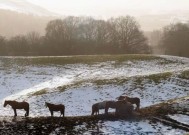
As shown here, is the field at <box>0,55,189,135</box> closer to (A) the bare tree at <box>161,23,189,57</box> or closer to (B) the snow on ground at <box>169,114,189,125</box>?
(B) the snow on ground at <box>169,114,189,125</box>

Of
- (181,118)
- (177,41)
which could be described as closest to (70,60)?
(181,118)

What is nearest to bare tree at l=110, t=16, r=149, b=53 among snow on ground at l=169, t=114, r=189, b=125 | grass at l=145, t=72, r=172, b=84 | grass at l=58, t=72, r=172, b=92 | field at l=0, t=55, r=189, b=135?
field at l=0, t=55, r=189, b=135

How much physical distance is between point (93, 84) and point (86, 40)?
6664 centimetres

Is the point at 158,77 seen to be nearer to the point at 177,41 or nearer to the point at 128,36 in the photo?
the point at 128,36

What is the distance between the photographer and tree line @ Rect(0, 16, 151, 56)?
344ft

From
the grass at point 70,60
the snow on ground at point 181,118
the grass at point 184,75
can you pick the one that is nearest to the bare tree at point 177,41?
the grass at point 70,60

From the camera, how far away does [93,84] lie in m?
44.5

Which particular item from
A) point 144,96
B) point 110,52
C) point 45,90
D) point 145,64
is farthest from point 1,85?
point 110,52

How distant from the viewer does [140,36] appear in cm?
10688

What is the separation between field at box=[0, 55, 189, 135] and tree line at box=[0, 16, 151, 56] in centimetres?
3844

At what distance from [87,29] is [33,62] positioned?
54485mm

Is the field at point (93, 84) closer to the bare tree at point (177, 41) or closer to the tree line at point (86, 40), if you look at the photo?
the tree line at point (86, 40)

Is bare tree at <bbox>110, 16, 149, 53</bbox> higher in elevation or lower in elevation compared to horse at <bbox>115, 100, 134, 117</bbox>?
higher

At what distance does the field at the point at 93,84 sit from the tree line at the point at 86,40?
38.4 m
